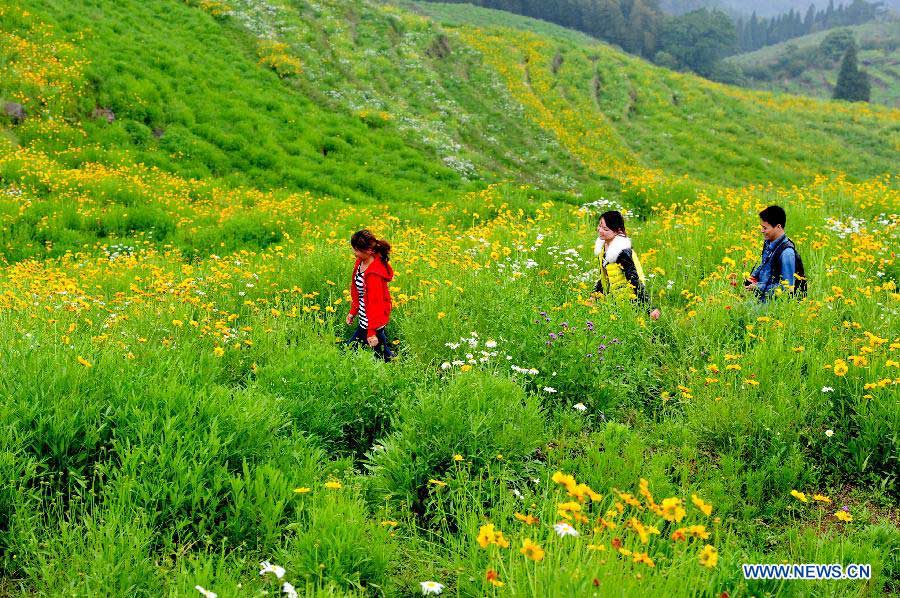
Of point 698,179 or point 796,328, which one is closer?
point 796,328

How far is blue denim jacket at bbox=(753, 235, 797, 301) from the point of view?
6.24 meters

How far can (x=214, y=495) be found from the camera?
3.31m


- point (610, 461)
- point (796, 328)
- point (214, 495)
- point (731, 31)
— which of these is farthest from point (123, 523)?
point (731, 31)

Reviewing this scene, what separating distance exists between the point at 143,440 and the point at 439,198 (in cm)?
1364

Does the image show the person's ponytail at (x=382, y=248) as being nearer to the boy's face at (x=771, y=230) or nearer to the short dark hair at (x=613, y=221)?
the short dark hair at (x=613, y=221)

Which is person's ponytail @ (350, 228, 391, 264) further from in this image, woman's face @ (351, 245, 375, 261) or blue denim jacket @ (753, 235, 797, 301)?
blue denim jacket @ (753, 235, 797, 301)

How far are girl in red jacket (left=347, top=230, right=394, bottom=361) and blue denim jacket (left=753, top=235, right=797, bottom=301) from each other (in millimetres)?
4044

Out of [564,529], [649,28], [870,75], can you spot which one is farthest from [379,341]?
[870,75]

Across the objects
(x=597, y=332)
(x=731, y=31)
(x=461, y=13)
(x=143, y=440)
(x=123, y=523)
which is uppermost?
(x=731, y=31)

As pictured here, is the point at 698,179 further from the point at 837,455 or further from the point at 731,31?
the point at 731,31

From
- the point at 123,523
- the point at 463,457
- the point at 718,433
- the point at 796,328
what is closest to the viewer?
the point at 123,523

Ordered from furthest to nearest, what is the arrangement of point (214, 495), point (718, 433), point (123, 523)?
point (718, 433) < point (214, 495) < point (123, 523)

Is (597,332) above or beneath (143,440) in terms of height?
above

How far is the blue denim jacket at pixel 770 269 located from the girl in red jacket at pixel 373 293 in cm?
404
